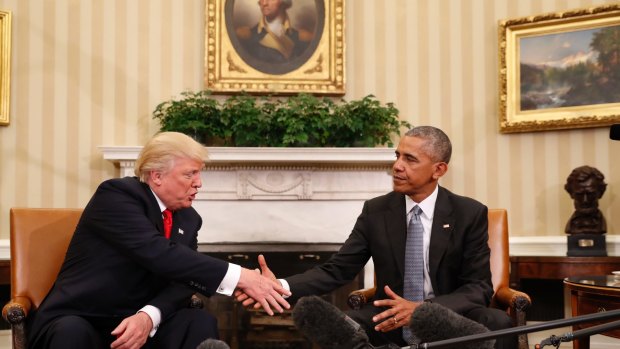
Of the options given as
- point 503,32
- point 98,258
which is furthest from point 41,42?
point 503,32

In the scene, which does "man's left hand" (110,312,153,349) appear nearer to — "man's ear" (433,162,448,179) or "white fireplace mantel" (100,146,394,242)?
"man's ear" (433,162,448,179)

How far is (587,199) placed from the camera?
4871 millimetres

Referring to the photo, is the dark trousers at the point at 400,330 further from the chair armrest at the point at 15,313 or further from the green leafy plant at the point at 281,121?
the green leafy plant at the point at 281,121

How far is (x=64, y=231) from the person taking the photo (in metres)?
3.29

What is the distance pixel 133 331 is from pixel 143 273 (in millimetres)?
297

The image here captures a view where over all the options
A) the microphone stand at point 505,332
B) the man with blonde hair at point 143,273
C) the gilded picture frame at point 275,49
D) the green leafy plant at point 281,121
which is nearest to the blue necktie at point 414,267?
the man with blonde hair at point 143,273

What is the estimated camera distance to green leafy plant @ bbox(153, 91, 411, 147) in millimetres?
5068

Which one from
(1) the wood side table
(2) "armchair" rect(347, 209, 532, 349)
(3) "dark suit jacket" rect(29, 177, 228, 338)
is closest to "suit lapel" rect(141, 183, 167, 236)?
(3) "dark suit jacket" rect(29, 177, 228, 338)

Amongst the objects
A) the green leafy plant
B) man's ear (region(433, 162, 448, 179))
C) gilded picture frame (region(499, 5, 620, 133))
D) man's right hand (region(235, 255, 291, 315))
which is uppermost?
gilded picture frame (region(499, 5, 620, 133))

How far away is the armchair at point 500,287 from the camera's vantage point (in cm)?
323

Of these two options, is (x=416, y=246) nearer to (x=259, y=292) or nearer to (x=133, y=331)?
(x=259, y=292)

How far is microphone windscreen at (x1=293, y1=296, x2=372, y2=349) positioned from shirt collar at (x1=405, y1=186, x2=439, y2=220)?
1.84 m

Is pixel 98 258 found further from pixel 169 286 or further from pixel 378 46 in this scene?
pixel 378 46

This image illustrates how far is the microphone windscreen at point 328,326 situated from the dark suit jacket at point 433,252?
1.63 m
